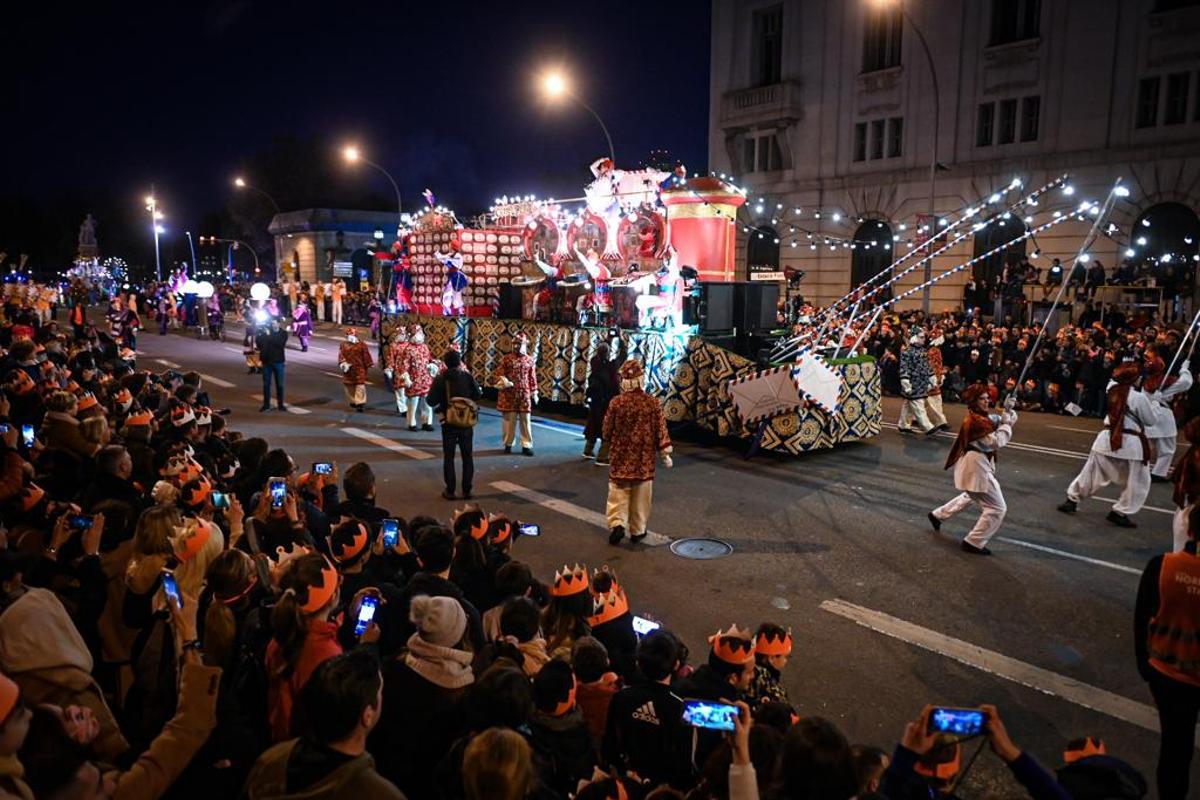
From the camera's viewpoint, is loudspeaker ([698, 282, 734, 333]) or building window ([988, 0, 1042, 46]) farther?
building window ([988, 0, 1042, 46])

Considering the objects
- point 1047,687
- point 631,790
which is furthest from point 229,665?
point 1047,687

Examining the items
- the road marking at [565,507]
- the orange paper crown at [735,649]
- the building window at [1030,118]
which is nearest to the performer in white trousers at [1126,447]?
the road marking at [565,507]

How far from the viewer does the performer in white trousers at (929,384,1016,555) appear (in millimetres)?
7594

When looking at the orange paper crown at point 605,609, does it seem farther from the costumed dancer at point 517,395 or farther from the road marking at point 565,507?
the costumed dancer at point 517,395

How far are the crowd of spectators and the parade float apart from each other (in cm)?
713

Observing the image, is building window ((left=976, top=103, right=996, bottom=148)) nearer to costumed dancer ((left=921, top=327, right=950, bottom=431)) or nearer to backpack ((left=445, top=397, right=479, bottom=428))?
costumed dancer ((left=921, top=327, right=950, bottom=431))

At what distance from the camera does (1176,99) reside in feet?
77.0

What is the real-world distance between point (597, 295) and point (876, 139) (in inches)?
751

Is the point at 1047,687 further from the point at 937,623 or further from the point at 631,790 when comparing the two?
the point at 631,790

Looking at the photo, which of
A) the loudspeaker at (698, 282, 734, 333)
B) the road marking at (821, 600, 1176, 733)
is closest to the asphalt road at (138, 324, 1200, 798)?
the road marking at (821, 600, 1176, 733)

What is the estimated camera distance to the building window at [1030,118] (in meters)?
26.2

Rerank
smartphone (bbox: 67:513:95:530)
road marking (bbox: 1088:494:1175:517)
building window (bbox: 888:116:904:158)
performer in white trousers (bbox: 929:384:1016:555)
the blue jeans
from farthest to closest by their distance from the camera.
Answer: building window (bbox: 888:116:904:158), the blue jeans, road marking (bbox: 1088:494:1175:517), performer in white trousers (bbox: 929:384:1016:555), smartphone (bbox: 67:513:95:530)

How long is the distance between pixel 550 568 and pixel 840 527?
3.13 metres

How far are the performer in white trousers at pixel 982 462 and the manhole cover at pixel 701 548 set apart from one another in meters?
2.24
